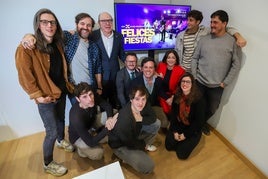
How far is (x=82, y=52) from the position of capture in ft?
5.71

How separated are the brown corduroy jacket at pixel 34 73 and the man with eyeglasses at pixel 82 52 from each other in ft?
0.56

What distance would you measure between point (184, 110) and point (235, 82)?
63 cm

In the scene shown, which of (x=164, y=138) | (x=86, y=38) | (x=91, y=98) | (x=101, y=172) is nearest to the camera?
(x=101, y=172)

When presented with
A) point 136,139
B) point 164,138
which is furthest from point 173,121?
point 136,139

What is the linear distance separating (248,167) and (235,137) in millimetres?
324

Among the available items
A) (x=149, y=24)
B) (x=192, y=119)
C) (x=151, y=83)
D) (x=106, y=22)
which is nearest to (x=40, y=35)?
(x=106, y=22)

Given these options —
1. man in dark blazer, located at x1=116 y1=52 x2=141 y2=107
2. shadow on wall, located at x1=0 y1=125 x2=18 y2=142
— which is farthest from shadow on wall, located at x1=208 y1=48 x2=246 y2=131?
shadow on wall, located at x1=0 y1=125 x2=18 y2=142

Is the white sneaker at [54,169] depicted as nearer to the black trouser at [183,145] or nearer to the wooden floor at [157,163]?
the wooden floor at [157,163]

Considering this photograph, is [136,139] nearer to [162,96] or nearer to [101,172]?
[101,172]

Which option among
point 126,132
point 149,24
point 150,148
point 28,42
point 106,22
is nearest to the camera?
point 28,42

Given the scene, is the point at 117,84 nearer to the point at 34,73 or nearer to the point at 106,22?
the point at 106,22

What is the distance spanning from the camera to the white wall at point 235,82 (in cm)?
170

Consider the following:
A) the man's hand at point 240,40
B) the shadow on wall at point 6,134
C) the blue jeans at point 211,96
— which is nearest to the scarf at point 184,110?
the blue jeans at point 211,96

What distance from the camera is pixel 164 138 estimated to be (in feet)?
7.45
